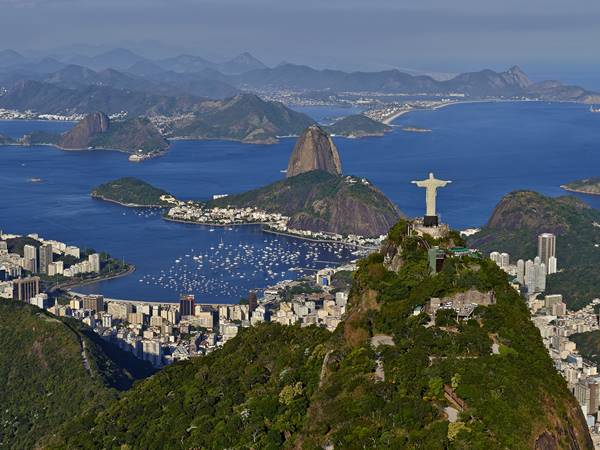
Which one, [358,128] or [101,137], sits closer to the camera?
[101,137]

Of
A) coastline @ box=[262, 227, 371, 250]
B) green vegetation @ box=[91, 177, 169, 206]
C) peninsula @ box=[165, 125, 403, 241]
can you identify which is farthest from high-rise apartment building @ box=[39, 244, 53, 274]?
green vegetation @ box=[91, 177, 169, 206]

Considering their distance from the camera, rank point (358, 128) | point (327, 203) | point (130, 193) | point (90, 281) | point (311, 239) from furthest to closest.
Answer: point (358, 128), point (130, 193), point (327, 203), point (311, 239), point (90, 281)

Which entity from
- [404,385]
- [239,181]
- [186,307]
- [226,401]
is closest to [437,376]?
[404,385]

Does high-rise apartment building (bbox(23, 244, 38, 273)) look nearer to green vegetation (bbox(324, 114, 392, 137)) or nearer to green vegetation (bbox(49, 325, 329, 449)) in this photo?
green vegetation (bbox(49, 325, 329, 449))

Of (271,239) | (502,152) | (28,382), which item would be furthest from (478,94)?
(28,382)

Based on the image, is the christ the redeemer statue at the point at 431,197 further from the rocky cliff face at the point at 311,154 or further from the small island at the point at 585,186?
the small island at the point at 585,186

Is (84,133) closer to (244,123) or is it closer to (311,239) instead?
(244,123)

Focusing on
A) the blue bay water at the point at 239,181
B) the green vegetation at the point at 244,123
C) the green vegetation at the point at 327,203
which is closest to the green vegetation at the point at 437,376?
the blue bay water at the point at 239,181
